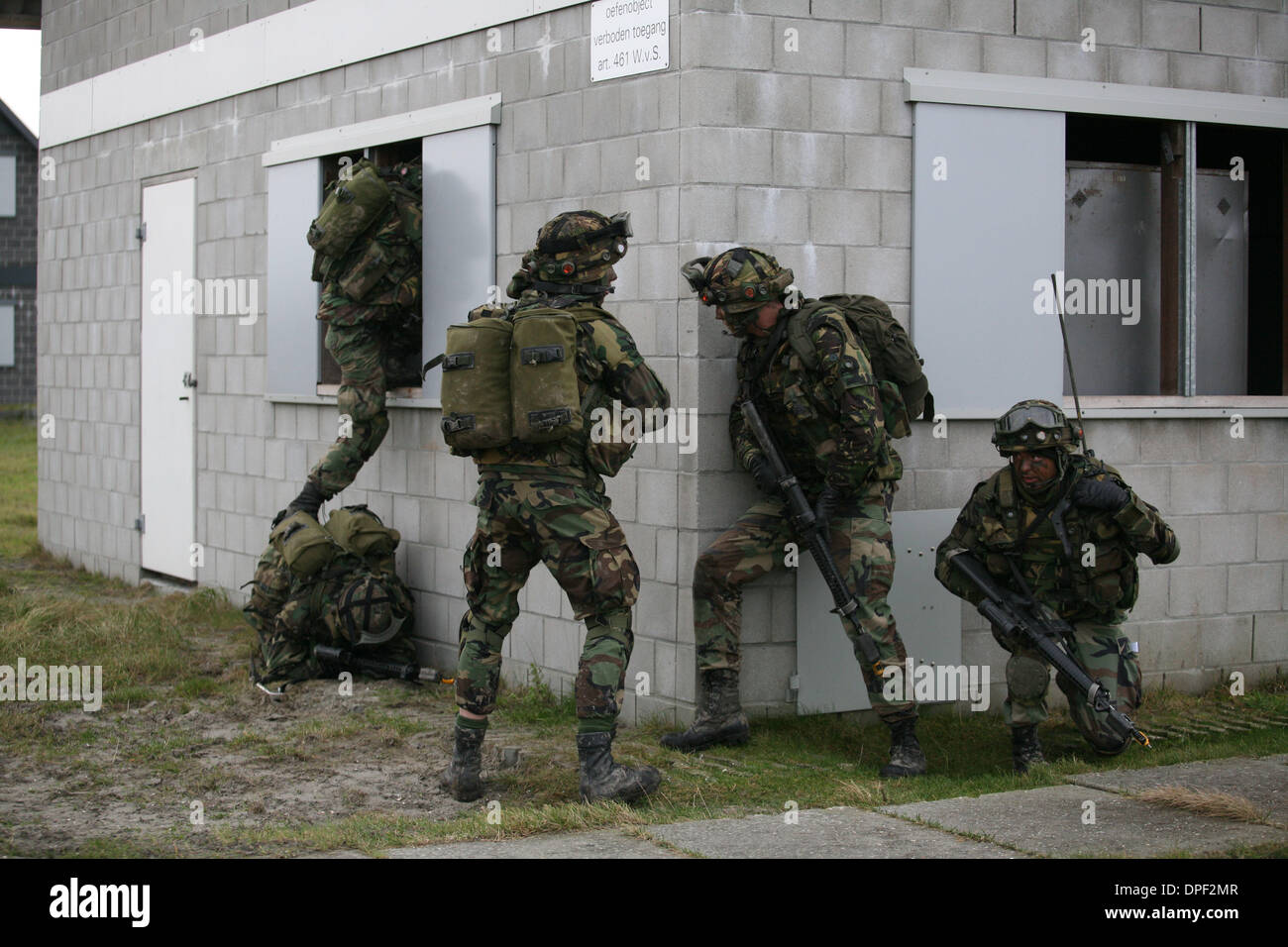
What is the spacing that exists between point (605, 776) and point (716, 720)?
1.00m

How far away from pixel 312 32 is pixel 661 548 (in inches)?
177

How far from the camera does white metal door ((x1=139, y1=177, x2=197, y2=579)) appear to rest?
1091 cm

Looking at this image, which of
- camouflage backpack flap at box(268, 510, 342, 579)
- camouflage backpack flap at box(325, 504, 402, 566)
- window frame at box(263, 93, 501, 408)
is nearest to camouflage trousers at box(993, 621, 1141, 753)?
window frame at box(263, 93, 501, 408)

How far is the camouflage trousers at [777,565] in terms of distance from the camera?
629cm

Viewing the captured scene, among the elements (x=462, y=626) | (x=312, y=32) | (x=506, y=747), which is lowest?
(x=506, y=747)

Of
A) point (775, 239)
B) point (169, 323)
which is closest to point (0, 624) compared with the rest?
point (169, 323)

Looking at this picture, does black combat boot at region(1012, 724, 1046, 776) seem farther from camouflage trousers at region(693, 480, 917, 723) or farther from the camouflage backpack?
the camouflage backpack

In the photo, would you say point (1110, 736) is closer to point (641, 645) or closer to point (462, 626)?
point (641, 645)

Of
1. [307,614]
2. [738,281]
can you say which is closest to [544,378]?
[738,281]

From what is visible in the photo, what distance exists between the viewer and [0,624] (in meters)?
9.40

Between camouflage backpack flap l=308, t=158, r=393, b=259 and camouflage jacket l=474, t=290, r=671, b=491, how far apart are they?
2.83 m

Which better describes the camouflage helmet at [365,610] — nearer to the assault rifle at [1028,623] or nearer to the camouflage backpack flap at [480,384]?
the camouflage backpack flap at [480,384]

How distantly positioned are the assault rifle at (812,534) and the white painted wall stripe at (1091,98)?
1850 millimetres
